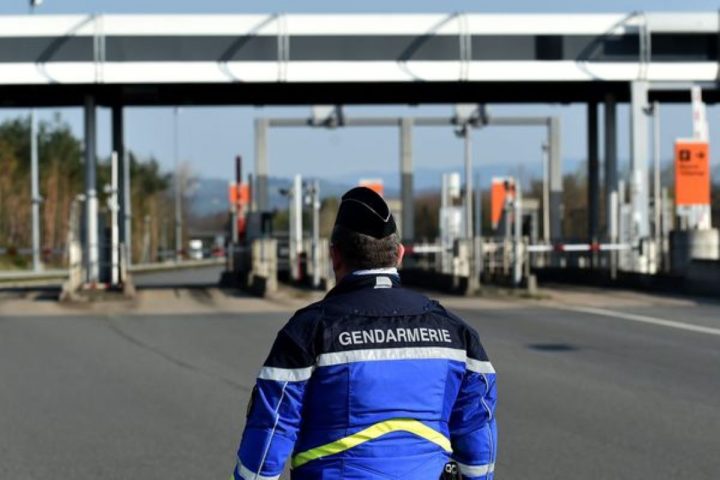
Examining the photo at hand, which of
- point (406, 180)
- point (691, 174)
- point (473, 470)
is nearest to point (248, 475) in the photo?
point (473, 470)

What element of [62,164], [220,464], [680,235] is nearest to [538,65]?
[680,235]

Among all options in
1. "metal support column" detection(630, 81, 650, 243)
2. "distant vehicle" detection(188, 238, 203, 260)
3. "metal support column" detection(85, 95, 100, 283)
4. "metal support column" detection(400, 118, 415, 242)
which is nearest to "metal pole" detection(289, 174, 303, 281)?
"distant vehicle" detection(188, 238, 203, 260)

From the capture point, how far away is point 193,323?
851 inches

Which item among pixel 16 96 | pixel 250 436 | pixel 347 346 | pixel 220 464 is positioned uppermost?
pixel 16 96

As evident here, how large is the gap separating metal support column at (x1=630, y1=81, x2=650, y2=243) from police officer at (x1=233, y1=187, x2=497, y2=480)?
27672 mm

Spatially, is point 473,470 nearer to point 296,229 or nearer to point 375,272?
point 375,272

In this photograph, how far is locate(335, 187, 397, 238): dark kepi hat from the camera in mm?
3934

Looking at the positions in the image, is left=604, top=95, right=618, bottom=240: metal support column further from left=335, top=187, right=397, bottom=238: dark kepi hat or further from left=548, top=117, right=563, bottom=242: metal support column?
left=335, top=187, right=397, bottom=238: dark kepi hat

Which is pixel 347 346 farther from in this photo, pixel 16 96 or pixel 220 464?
pixel 16 96

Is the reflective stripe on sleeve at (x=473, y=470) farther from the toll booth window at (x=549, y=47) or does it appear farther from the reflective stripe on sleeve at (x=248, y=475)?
the toll booth window at (x=549, y=47)

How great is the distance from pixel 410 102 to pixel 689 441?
27922 mm

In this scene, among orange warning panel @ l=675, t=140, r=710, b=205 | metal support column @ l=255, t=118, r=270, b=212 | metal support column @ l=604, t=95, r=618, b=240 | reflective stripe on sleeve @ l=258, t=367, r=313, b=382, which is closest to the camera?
reflective stripe on sleeve @ l=258, t=367, r=313, b=382

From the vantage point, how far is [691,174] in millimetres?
29266

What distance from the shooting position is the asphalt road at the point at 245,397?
8.65 metres
